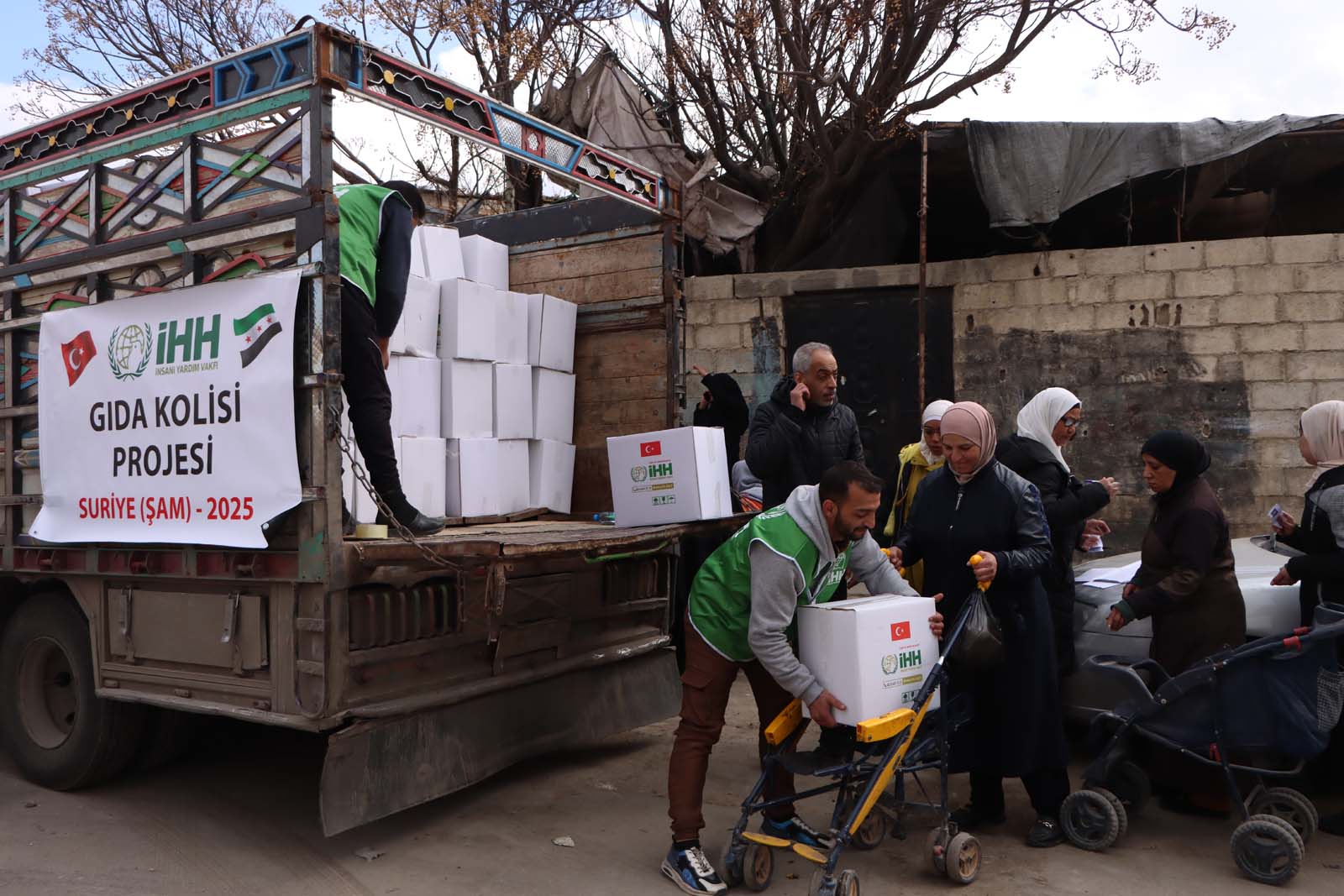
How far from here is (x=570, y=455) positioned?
580 cm

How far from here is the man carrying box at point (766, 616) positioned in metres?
3.40

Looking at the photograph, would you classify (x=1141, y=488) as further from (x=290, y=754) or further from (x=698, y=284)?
(x=290, y=754)

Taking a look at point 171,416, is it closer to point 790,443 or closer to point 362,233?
point 362,233

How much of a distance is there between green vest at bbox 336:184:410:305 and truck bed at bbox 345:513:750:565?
1013 mm

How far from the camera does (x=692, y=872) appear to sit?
3.50 meters

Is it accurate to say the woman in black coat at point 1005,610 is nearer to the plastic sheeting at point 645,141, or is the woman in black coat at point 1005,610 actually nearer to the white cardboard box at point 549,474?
the white cardboard box at point 549,474

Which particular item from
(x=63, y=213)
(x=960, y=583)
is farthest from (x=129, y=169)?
(x=960, y=583)

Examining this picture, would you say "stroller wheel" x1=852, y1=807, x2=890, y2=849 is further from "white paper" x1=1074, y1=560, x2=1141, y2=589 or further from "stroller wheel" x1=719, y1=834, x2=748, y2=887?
"white paper" x1=1074, y1=560, x2=1141, y2=589

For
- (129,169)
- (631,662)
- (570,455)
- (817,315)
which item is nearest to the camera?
(129,169)

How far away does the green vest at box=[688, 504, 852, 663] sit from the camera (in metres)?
3.49

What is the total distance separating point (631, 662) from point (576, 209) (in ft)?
8.31

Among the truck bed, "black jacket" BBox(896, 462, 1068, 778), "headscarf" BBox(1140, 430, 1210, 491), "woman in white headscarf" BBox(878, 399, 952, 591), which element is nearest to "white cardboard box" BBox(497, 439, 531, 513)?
the truck bed

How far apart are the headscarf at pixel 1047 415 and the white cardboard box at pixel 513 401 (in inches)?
96.7

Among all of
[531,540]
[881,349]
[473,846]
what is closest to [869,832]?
[473,846]
